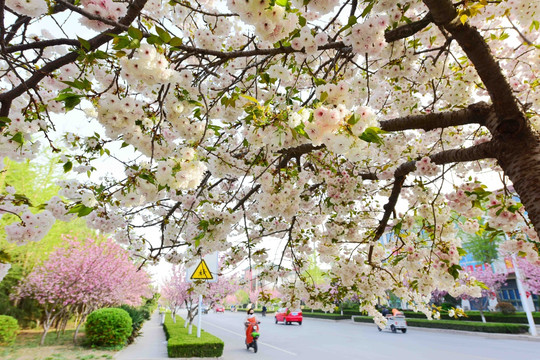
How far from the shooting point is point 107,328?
960cm

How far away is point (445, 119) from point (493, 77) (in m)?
0.50

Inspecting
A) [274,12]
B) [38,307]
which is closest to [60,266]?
[38,307]

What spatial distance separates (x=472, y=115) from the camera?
8.81ft

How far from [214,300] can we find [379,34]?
15.1 m

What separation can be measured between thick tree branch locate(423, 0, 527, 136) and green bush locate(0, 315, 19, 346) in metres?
13.1

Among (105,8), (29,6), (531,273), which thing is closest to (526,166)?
(105,8)

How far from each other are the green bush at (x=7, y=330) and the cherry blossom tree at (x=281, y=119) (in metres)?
8.96

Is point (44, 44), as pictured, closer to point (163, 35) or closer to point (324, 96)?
point (163, 35)

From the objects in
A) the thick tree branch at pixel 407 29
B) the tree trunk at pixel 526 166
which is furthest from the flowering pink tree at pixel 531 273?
the thick tree branch at pixel 407 29

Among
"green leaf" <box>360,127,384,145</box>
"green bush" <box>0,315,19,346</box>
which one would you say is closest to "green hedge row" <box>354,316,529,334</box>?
"green leaf" <box>360,127,384,145</box>

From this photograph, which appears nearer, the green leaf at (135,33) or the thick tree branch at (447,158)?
the green leaf at (135,33)

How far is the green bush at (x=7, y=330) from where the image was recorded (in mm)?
9188

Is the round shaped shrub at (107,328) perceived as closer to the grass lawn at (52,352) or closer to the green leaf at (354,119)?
the grass lawn at (52,352)

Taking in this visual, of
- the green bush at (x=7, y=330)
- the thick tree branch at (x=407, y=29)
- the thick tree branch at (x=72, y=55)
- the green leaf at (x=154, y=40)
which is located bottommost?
the green bush at (x=7, y=330)
